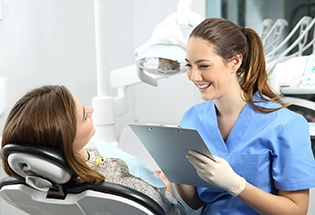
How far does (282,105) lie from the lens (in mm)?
1263

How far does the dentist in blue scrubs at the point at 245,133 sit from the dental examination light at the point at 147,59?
Result: 0.89 feet

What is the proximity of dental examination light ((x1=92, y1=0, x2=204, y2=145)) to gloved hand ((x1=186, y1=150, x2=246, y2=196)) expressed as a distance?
1.70 ft

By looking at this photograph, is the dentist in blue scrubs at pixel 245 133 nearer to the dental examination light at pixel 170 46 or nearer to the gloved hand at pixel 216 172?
the gloved hand at pixel 216 172

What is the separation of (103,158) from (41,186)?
0.25 m

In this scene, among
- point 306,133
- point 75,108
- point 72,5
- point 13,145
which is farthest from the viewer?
point 72,5

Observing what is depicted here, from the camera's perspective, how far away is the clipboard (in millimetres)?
1005

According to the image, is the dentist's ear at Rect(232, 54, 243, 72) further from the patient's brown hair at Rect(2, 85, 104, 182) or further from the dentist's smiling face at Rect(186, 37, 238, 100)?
the patient's brown hair at Rect(2, 85, 104, 182)

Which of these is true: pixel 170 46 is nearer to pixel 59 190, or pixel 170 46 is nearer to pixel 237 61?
pixel 237 61

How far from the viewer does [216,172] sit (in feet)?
3.51

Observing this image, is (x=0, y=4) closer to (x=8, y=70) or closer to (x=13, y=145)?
(x=8, y=70)

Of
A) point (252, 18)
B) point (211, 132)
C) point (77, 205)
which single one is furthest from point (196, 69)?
point (252, 18)

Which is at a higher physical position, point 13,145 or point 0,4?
point 0,4

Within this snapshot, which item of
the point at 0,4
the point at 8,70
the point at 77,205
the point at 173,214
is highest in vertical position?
the point at 0,4

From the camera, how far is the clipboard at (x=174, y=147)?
100 cm
